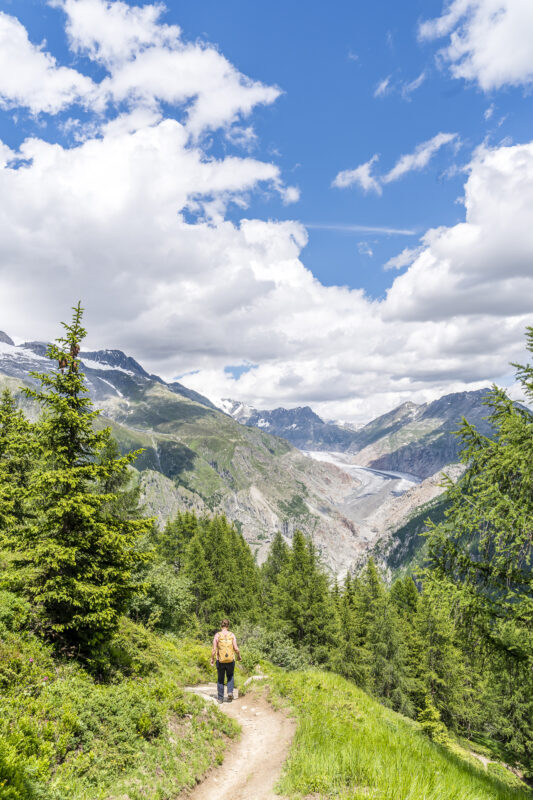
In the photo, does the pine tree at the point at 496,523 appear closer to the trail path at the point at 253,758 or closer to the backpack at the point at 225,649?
the trail path at the point at 253,758

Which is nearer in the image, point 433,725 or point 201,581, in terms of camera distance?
point 433,725

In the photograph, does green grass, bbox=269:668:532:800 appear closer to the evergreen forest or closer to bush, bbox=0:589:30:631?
the evergreen forest

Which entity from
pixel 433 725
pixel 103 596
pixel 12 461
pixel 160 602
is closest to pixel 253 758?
pixel 103 596

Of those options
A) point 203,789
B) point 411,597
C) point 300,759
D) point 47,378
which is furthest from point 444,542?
point 411,597

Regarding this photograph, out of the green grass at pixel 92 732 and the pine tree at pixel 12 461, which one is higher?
the pine tree at pixel 12 461

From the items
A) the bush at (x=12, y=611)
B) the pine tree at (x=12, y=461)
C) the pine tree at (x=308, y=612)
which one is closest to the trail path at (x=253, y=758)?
the bush at (x=12, y=611)

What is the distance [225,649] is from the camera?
13336mm

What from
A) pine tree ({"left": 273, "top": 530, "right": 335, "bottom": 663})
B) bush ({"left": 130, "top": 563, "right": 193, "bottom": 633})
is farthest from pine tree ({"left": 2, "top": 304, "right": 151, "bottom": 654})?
pine tree ({"left": 273, "top": 530, "right": 335, "bottom": 663})

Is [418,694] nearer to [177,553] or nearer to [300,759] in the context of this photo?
[177,553]

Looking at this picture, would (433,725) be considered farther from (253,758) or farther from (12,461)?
(12,461)

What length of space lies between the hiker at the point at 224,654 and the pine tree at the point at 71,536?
144 inches

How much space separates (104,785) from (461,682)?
152 ft

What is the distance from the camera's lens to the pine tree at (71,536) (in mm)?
11258

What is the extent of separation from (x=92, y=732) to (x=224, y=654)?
5.97 m
